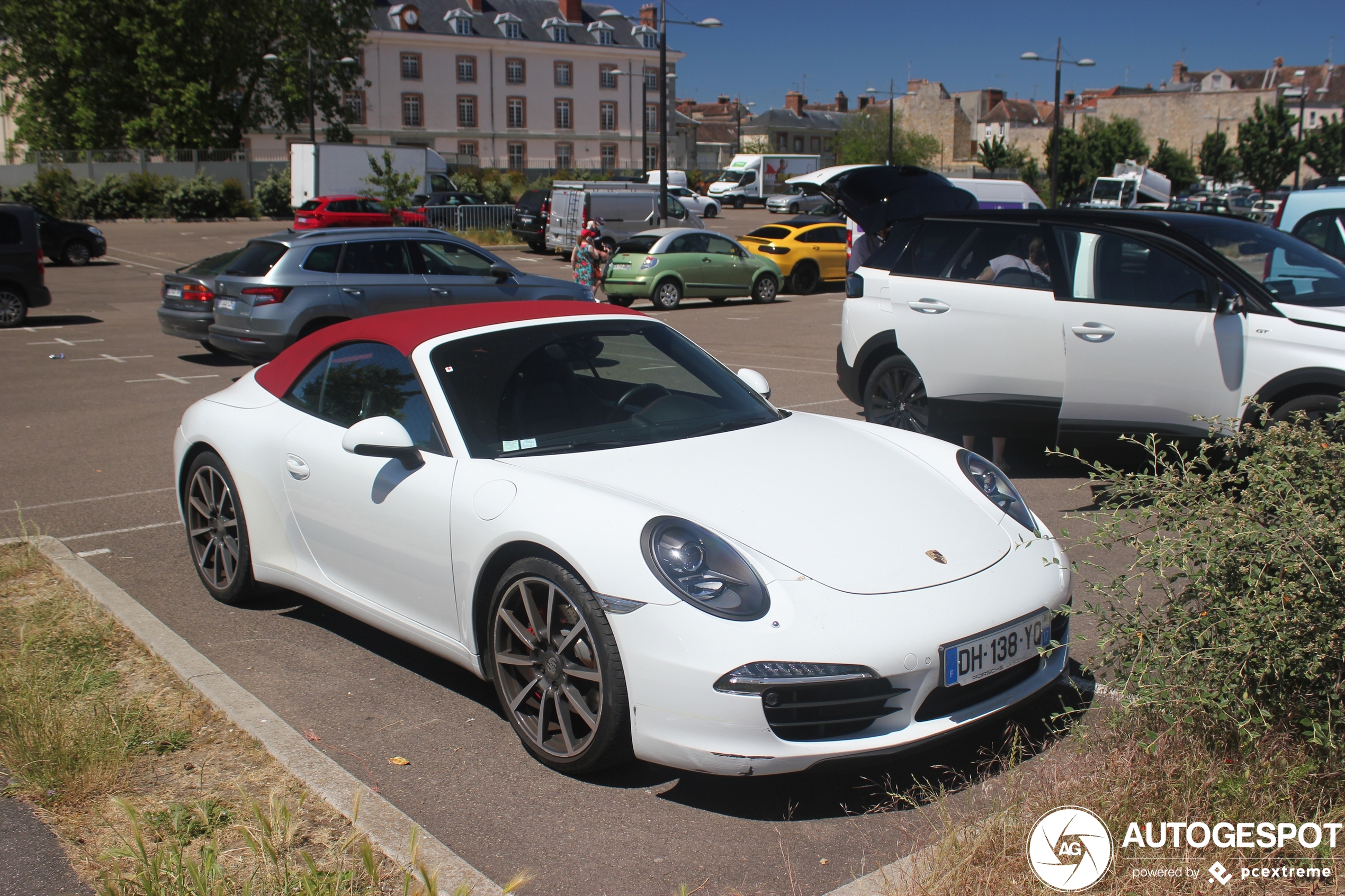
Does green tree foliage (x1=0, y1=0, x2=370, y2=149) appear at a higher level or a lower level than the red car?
higher

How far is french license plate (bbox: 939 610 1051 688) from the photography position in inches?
130

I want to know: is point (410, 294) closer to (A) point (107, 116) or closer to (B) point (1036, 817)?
(B) point (1036, 817)

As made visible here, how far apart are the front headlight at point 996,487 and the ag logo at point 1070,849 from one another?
4.32 feet

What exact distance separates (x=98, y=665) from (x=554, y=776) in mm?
2073

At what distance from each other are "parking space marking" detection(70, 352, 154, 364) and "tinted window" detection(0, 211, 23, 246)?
419cm

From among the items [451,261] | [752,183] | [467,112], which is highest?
[467,112]

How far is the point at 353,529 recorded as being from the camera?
14.3ft

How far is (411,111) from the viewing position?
255 feet

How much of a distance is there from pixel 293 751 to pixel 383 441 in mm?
1106

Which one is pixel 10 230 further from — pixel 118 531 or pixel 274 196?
pixel 274 196

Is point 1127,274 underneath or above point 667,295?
above

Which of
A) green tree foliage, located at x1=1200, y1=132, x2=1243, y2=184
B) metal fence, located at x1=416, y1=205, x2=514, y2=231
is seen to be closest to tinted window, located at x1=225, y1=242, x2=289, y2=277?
metal fence, located at x1=416, y1=205, x2=514, y2=231

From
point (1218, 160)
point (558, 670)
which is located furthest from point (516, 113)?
point (558, 670)

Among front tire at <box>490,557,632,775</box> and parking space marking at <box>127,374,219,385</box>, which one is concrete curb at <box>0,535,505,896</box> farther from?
parking space marking at <box>127,374,219,385</box>
